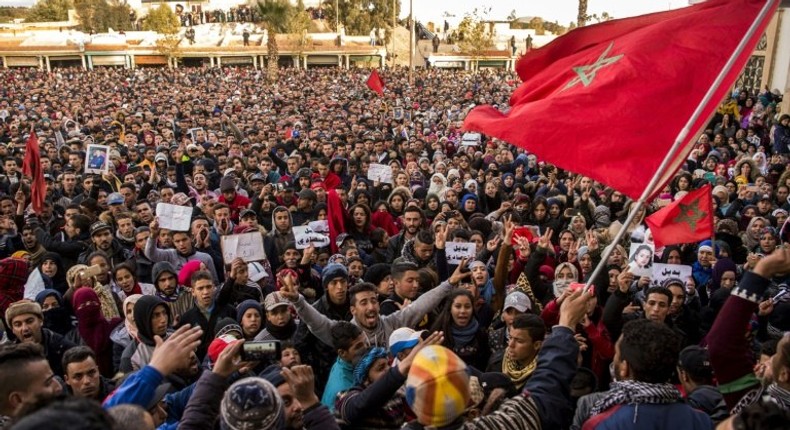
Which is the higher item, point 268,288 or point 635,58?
point 635,58

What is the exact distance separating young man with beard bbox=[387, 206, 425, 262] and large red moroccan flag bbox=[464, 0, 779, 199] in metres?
3.03

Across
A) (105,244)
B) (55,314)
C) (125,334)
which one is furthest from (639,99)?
(105,244)

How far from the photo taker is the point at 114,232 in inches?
276

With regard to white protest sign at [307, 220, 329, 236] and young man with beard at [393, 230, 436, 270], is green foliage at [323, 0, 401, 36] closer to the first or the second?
white protest sign at [307, 220, 329, 236]

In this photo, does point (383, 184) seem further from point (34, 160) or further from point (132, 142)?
point (132, 142)

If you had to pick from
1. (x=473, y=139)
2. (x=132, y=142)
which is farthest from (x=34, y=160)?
(x=473, y=139)

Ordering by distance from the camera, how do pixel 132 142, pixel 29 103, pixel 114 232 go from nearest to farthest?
1. pixel 114 232
2. pixel 132 142
3. pixel 29 103

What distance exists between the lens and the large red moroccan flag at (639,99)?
10.7 ft

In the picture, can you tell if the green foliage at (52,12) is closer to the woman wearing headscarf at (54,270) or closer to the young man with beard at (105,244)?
the young man with beard at (105,244)

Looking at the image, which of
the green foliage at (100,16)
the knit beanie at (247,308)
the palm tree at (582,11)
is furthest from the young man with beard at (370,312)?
the green foliage at (100,16)

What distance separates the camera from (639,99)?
11.3 ft

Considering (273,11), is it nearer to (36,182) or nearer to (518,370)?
(36,182)

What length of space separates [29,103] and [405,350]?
1004 inches

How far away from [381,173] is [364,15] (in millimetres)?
61530
